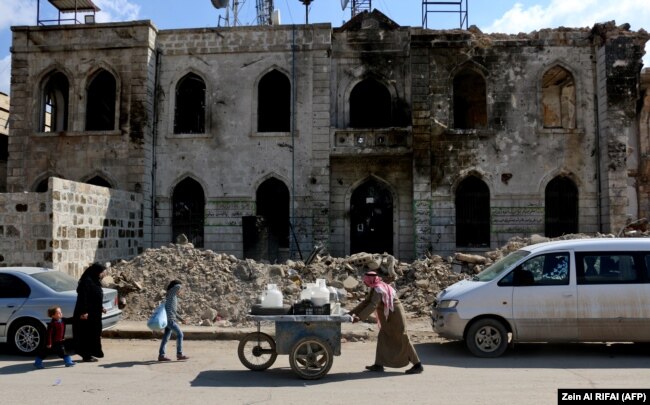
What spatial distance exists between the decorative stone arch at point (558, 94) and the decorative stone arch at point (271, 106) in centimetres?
840

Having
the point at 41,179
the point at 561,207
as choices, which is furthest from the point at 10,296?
the point at 561,207

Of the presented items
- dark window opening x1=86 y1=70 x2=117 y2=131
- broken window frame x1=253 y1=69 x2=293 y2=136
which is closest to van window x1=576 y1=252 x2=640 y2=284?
broken window frame x1=253 y1=69 x2=293 y2=136

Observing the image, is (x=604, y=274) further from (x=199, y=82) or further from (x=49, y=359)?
(x=199, y=82)

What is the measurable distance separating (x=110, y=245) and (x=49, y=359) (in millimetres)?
7969

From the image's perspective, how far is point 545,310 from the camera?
8289mm

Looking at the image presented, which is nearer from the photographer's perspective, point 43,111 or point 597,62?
point 597,62

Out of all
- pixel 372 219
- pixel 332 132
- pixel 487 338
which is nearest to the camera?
pixel 487 338

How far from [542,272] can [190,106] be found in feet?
48.2

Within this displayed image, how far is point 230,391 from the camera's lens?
647 centimetres

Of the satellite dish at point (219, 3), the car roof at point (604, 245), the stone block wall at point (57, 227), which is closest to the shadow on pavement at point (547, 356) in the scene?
the car roof at point (604, 245)

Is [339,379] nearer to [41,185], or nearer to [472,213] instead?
[472,213]

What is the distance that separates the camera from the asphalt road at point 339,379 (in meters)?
6.12

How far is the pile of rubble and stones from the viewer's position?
11914 mm

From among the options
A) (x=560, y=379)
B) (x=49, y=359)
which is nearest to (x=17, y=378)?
(x=49, y=359)
